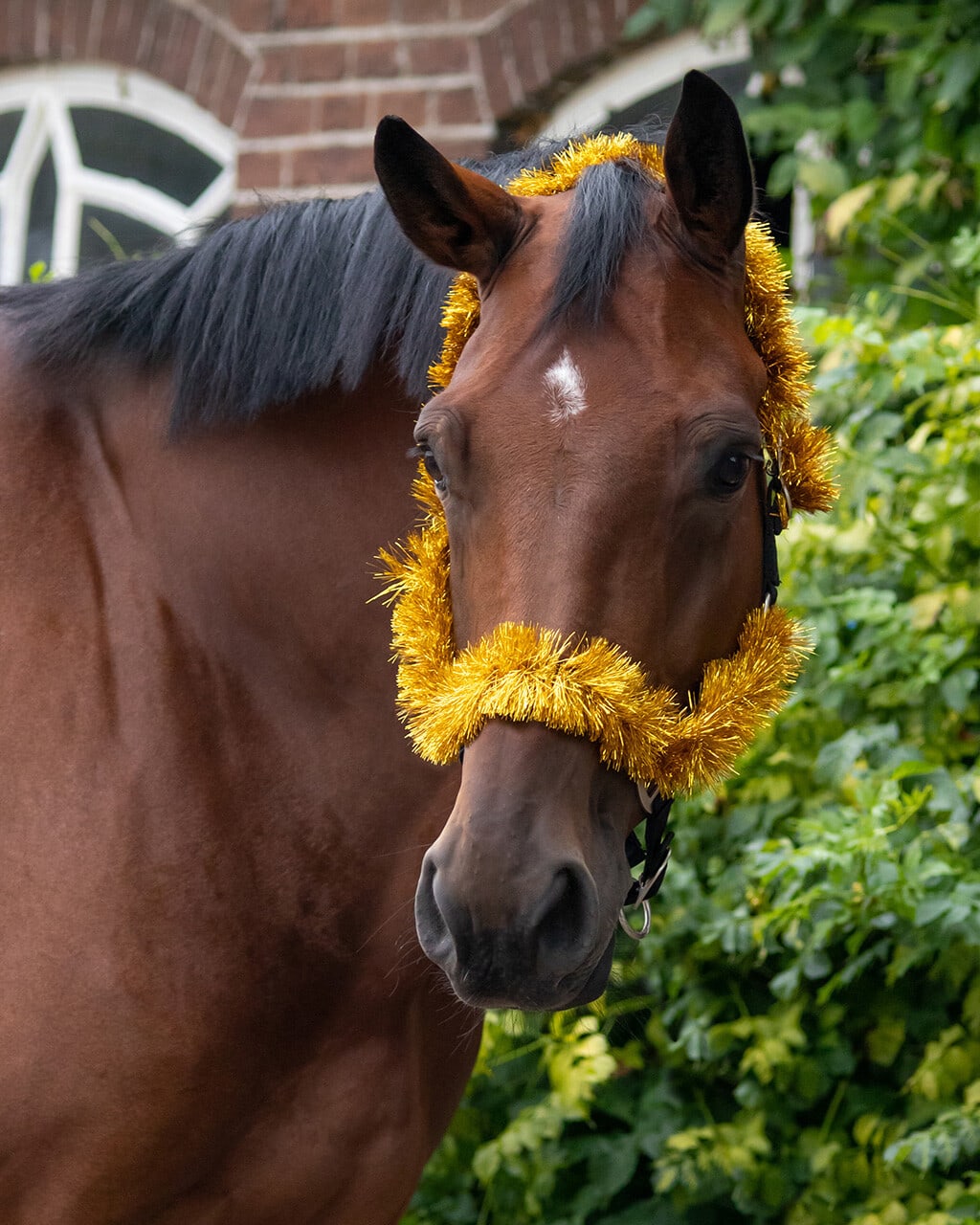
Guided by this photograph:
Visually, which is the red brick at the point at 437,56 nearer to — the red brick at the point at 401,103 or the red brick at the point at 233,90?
the red brick at the point at 401,103

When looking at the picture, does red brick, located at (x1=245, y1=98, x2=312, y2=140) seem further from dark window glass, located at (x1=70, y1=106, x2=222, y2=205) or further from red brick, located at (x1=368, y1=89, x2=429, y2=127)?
dark window glass, located at (x1=70, y1=106, x2=222, y2=205)

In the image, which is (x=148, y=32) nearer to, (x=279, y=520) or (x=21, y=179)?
(x=21, y=179)

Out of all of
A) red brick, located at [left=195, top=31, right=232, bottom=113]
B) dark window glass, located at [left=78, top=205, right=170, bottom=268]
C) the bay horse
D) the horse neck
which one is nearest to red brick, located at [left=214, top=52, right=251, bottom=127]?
red brick, located at [left=195, top=31, right=232, bottom=113]

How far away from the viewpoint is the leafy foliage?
12.5 feet

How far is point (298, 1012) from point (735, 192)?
51.1 inches

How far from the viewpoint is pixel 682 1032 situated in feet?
10.2

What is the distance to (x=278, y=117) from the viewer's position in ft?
14.9

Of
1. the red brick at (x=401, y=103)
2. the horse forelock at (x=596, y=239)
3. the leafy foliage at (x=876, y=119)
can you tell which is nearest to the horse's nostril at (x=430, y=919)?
the horse forelock at (x=596, y=239)

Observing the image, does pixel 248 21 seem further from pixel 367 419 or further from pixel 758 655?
→ pixel 758 655

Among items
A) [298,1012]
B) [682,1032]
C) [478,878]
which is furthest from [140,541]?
[682,1032]

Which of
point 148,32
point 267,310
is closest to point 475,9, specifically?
point 148,32

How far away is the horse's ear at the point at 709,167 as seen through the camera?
176 cm

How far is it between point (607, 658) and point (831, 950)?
1.81 m

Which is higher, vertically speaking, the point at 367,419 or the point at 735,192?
the point at 735,192
